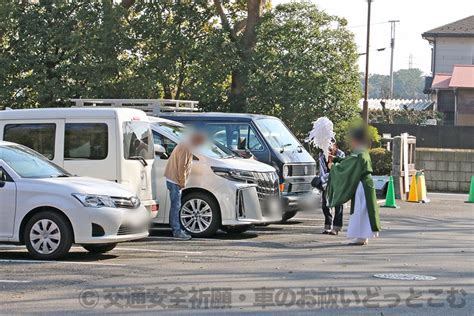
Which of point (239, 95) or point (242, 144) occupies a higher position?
point (239, 95)

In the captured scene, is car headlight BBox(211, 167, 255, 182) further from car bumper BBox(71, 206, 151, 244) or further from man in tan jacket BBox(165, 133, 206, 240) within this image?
car bumper BBox(71, 206, 151, 244)

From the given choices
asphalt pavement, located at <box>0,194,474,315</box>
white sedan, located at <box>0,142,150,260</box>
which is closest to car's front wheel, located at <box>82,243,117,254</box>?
asphalt pavement, located at <box>0,194,474,315</box>

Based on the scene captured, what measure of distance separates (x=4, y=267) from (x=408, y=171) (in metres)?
17.5

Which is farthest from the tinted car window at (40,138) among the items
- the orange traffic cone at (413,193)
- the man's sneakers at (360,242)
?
the orange traffic cone at (413,193)

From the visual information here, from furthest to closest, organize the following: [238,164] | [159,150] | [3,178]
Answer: [159,150] < [238,164] < [3,178]

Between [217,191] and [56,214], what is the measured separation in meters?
3.56

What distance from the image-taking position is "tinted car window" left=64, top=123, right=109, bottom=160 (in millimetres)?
14516

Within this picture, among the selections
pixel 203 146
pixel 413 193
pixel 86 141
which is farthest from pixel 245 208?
pixel 413 193

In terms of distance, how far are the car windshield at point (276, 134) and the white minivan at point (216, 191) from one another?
160 centimetres

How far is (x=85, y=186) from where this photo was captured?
12.2m

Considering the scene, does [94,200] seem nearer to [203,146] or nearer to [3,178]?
[3,178]

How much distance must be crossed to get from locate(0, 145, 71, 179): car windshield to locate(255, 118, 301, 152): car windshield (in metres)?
5.21

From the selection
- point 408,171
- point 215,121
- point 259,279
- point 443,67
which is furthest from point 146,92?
point 443,67

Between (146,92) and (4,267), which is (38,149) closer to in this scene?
(4,267)
